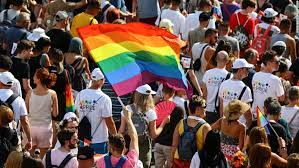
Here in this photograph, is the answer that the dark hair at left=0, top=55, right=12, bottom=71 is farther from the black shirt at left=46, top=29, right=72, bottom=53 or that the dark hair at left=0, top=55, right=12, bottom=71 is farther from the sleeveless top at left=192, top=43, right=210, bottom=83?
the sleeveless top at left=192, top=43, right=210, bottom=83

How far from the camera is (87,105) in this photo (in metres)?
12.7

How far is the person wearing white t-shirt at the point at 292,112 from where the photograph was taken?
43.3 feet

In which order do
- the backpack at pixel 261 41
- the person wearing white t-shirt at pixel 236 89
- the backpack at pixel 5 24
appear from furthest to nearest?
the backpack at pixel 261 41
the backpack at pixel 5 24
the person wearing white t-shirt at pixel 236 89

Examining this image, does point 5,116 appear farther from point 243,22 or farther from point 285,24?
point 243,22

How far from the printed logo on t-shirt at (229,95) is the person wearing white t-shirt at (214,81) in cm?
46

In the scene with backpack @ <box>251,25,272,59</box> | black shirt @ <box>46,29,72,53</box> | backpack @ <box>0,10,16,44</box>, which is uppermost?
black shirt @ <box>46,29,72,53</box>

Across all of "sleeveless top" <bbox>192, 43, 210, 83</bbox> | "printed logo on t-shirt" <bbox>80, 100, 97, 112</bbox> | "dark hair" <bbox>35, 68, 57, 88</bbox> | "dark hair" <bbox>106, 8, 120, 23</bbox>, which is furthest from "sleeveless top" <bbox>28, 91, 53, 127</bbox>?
"dark hair" <bbox>106, 8, 120, 23</bbox>

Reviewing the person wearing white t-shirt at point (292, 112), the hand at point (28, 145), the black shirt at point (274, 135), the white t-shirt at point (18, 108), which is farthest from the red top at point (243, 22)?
the white t-shirt at point (18, 108)

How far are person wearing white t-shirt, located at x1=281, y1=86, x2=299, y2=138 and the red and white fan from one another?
1478 millimetres

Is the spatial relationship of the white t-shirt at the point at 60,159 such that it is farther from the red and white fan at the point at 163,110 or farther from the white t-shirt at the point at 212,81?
the white t-shirt at the point at 212,81

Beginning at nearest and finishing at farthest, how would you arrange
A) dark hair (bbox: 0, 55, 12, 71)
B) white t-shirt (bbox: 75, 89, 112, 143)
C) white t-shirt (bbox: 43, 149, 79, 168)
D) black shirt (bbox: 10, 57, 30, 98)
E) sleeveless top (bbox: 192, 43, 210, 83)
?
white t-shirt (bbox: 43, 149, 79, 168) < white t-shirt (bbox: 75, 89, 112, 143) < dark hair (bbox: 0, 55, 12, 71) < black shirt (bbox: 10, 57, 30, 98) < sleeveless top (bbox: 192, 43, 210, 83)

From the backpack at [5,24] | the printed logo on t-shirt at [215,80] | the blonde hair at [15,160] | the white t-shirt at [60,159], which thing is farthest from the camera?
the backpack at [5,24]

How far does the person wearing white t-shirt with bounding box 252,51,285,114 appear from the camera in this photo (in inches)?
555

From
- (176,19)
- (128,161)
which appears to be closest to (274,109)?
(128,161)
